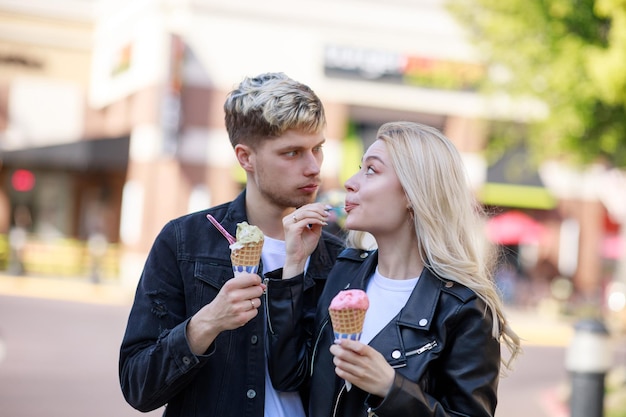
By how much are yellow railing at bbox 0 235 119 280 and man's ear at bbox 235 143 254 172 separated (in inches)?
840

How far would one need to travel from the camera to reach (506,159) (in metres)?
26.6

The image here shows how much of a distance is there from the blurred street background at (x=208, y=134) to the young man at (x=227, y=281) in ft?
45.9

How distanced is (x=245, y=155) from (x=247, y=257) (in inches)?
23.7

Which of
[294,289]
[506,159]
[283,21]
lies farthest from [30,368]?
[506,159]

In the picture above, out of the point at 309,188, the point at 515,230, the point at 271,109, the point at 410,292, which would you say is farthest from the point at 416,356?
the point at 515,230

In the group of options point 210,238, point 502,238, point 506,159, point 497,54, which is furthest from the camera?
point 506,159

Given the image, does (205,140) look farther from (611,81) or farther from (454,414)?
(454,414)

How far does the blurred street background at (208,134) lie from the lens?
76.1 feet

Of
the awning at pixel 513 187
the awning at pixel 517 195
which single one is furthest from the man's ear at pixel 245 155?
the awning at pixel 517 195

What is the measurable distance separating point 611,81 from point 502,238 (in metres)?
13.8

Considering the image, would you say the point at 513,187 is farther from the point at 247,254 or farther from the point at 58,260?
the point at 247,254

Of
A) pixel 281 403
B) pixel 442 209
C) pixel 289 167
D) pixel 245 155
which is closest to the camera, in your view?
pixel 442 209

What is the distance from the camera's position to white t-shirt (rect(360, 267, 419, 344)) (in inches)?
117

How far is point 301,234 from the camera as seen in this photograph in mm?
3109
